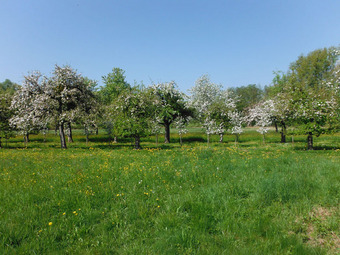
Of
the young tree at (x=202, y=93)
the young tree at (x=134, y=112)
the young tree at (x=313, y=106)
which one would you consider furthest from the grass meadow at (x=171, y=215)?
the young tree at (x=202, y=93)

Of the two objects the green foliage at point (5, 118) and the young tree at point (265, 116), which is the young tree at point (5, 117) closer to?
the green foliage at point (5, 118)

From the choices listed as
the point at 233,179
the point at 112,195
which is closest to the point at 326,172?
the point at 233,179

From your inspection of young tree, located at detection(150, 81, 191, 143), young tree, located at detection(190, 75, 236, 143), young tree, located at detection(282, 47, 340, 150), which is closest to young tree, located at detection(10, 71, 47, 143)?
young tree, located at detection(150, 81, 191, 143)

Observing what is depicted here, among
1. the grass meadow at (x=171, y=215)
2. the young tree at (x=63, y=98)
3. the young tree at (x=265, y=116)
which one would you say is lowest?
the grass meadow at (x=171, y=215)

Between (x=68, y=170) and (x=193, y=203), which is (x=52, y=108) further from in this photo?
(x=193, y=203)

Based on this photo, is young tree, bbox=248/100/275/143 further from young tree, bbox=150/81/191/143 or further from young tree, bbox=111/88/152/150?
young tree, bbox=111/88/152/150

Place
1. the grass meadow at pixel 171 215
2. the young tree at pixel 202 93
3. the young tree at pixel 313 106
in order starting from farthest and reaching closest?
the young tree at pixel 202 93
the young tree at pixel 313 106
the grass meadow at pixel 171 215

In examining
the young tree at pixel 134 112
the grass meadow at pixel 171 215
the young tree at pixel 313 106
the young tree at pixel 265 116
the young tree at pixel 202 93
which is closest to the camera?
the grass meadow at pixel 171 215

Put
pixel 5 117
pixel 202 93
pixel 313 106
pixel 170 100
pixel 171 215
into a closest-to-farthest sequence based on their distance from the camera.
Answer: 1. pixel 171 215
2. pixel 313 106
3. pixel 5 117
4. pixel 170 100
5. pixel 202 93

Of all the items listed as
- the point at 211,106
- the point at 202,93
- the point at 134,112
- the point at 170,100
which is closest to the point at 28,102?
the point at 134,112

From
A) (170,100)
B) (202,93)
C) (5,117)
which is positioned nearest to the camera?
(5,117)

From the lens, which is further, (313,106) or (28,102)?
(28,102)

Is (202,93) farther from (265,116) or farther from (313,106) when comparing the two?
(313,106)

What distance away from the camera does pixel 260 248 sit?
4.24 metres
